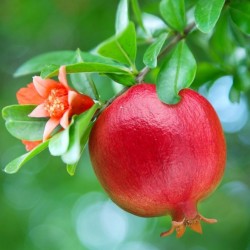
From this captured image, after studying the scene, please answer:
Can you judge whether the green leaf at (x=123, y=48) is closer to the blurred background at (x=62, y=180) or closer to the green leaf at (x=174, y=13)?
the green leaf at (x=174, y=13)

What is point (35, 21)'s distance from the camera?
266 centimetres

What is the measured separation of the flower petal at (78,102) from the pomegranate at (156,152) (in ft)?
0.10

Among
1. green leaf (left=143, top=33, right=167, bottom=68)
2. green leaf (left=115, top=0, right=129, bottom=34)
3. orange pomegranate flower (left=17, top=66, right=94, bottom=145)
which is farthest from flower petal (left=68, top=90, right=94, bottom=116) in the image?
green leaf (left=115, top=0, right=129, bottom=34)

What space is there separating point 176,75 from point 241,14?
0.76 feet

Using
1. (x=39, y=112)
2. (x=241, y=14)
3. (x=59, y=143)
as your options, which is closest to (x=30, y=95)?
(x=39, y=112)

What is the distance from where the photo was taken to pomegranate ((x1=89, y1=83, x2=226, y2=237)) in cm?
84

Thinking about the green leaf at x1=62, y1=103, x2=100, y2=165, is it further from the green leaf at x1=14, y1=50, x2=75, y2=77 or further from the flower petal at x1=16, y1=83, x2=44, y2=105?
the green leaf at x1=14, y1=50, x2=75, y2=77

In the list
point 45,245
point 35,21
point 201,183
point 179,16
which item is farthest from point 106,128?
point 45,245

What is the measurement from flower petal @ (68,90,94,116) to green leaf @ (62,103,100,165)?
0.6 inches

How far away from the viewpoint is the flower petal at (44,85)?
0.87 m

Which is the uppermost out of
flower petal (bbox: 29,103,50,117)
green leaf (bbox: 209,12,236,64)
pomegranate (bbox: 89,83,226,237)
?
flower petal (bbox: 29,103,50,117)

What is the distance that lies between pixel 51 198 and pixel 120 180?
2015mm

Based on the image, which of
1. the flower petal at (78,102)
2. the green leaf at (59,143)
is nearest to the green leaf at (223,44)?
the flower petal at (78,102)

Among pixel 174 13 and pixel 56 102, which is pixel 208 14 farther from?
pixel 56 102
